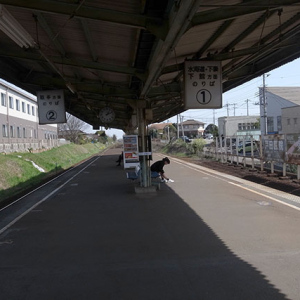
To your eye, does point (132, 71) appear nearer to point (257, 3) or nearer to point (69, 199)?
point (257, 3)

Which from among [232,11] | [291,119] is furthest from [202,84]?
[291,119]

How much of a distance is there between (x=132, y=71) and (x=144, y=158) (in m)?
4.11

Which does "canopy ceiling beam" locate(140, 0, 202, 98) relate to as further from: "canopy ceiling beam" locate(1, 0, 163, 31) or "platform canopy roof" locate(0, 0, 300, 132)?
"canopy ceiling beam" locate(1, 0, 163, 31)

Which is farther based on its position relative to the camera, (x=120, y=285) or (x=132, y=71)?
(x=132, y=71)

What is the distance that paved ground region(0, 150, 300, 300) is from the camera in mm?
4324

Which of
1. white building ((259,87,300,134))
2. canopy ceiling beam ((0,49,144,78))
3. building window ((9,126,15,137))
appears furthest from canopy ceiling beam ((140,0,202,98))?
A: white building ((259,87,300,134))

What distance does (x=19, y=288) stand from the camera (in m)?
4.46

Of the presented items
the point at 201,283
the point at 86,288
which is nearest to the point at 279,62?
the point at 201,283

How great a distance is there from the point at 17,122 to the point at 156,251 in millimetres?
37914

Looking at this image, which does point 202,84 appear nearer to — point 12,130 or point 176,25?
point 176,25

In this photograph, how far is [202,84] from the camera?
28.9 feet

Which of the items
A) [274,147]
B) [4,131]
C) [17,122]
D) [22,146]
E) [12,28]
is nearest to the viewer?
[12,28]

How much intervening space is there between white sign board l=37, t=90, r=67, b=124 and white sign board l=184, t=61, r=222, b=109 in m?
5.47

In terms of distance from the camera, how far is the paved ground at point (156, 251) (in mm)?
4324
